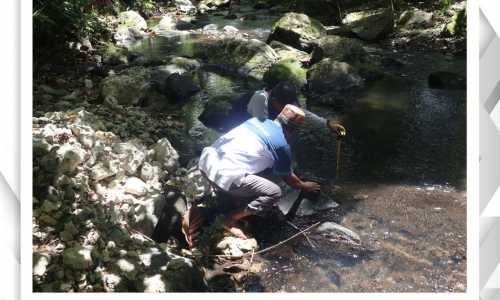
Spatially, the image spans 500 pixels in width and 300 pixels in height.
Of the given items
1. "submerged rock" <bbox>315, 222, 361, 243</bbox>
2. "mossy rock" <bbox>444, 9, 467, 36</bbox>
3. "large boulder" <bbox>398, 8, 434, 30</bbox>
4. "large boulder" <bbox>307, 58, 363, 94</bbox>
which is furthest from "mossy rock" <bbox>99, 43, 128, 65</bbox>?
"large boulder" <bbox>398, 8, 434, 30</bbox>

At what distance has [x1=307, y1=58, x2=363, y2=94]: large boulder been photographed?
19.9ft

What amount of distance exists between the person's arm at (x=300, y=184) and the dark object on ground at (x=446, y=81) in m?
2.67

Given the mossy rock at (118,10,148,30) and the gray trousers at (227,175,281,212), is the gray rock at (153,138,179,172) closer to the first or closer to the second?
the gray trousers at (227,175,281,212)

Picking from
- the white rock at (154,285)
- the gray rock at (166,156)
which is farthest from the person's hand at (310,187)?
the white rock at (154,285)

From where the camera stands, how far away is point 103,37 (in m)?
7.36

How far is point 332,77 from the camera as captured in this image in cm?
622

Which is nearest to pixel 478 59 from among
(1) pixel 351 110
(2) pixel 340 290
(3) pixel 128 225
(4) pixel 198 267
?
(2) pixel 340 290

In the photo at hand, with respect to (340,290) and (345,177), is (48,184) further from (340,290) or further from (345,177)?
(345,177)

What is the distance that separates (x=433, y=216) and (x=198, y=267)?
1535 millimetres

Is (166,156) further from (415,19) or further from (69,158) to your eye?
(415,19)

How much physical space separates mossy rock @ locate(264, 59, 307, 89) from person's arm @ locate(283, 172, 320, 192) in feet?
10.0

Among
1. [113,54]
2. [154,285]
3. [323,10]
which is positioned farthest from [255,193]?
[323,10]

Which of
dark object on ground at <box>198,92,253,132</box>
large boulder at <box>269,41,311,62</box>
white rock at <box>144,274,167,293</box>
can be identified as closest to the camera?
white rock at <box>144,274,167,293</box>

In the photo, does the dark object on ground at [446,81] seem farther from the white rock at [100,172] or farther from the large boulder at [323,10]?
the large boulder at [323,10]
